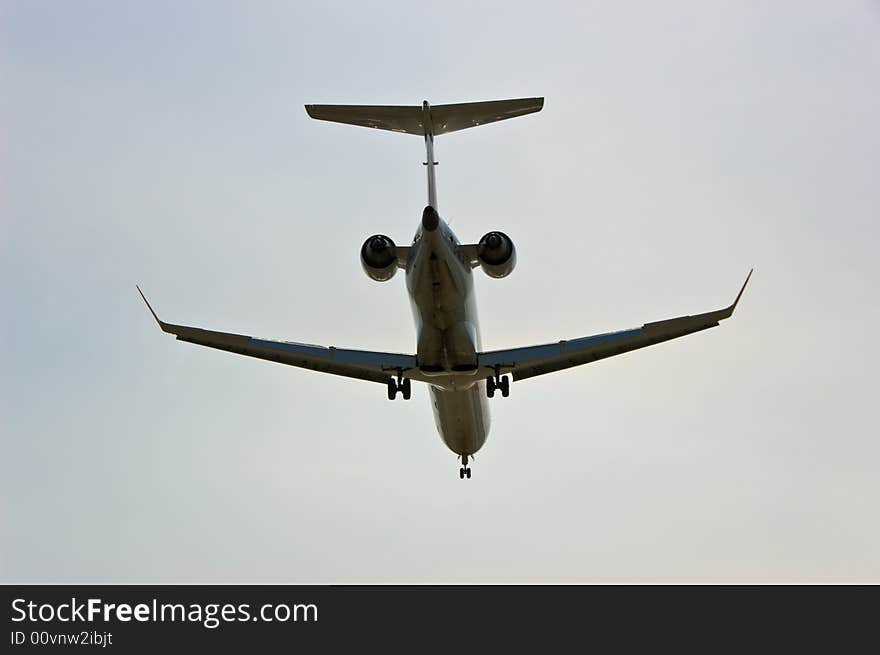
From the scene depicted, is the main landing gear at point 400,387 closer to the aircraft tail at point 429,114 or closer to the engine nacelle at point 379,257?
the engine nacelle at point 379,257

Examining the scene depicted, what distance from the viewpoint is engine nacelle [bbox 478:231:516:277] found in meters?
30.5

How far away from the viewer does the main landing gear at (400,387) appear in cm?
3259

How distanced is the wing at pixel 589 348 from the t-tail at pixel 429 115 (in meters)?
5.02

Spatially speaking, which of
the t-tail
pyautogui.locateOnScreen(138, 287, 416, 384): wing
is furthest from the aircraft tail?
pyautogui.locateOnScreen(138, 287, 416, 384): wing

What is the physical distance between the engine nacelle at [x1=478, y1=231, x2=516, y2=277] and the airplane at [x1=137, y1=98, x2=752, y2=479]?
2 centimetres

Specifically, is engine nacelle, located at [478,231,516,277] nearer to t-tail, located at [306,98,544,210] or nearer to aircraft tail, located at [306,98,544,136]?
t-tail, located at [306,98,544,210]

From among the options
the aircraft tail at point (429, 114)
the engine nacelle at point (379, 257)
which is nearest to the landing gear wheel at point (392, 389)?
the engine nacelle at point (379, 257)

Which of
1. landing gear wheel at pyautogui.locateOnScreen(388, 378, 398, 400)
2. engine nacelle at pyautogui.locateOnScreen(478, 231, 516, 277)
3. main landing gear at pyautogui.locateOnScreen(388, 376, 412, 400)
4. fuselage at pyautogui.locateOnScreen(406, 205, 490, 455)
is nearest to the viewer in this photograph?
fuselage at pyautogui.locateOnScreen(406, 205, 490, 455)

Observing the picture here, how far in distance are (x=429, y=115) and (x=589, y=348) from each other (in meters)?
7.01

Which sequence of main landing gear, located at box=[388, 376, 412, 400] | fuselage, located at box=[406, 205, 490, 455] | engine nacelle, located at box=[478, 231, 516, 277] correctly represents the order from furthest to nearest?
1. main landing gear, located at box=[388, 376, 412, 400]
2. engine nacelle, located at box=[478, 231, 516, 277]
3. fuselage, located at box=[406, 205, 490, 455]

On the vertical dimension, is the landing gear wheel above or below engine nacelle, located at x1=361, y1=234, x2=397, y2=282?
below

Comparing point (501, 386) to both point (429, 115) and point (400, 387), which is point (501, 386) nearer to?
point (400, 387)

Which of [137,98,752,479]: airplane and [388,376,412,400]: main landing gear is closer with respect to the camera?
[137,98,752,479]: airplane
